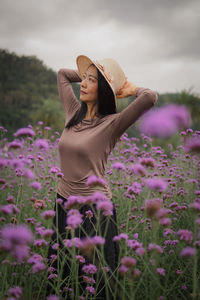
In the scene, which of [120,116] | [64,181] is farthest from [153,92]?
[64,181]

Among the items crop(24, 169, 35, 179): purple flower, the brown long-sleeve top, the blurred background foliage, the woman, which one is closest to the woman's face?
the woman

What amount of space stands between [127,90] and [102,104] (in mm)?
199

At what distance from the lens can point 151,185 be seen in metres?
0.83

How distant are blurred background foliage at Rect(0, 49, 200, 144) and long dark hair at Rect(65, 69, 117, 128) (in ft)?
35.7

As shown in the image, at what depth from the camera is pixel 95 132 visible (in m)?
1.45

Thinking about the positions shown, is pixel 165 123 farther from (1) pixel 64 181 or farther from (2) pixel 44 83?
(2) pixel 44 83

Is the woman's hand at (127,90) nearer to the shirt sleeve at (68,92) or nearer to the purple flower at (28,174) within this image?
the shirt sleeve at (68,92)

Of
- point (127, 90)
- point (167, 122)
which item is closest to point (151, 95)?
point (127, 90)

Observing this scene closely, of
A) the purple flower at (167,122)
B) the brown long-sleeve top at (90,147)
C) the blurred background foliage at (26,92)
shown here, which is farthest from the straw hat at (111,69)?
the blurred background foliage at (26,92)

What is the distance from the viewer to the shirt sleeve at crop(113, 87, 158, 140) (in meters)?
1.30

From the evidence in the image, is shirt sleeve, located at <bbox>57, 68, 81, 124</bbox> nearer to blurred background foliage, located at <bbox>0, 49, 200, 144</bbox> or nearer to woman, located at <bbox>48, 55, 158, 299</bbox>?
woman, located at <bbox>48, 55, 158, 299</bbox>

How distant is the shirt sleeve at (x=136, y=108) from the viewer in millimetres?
1300

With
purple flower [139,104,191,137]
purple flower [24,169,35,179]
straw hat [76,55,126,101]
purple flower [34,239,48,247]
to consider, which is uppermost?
straw hat [76,55,126,101]

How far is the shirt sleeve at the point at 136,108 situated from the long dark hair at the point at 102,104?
185 mm
